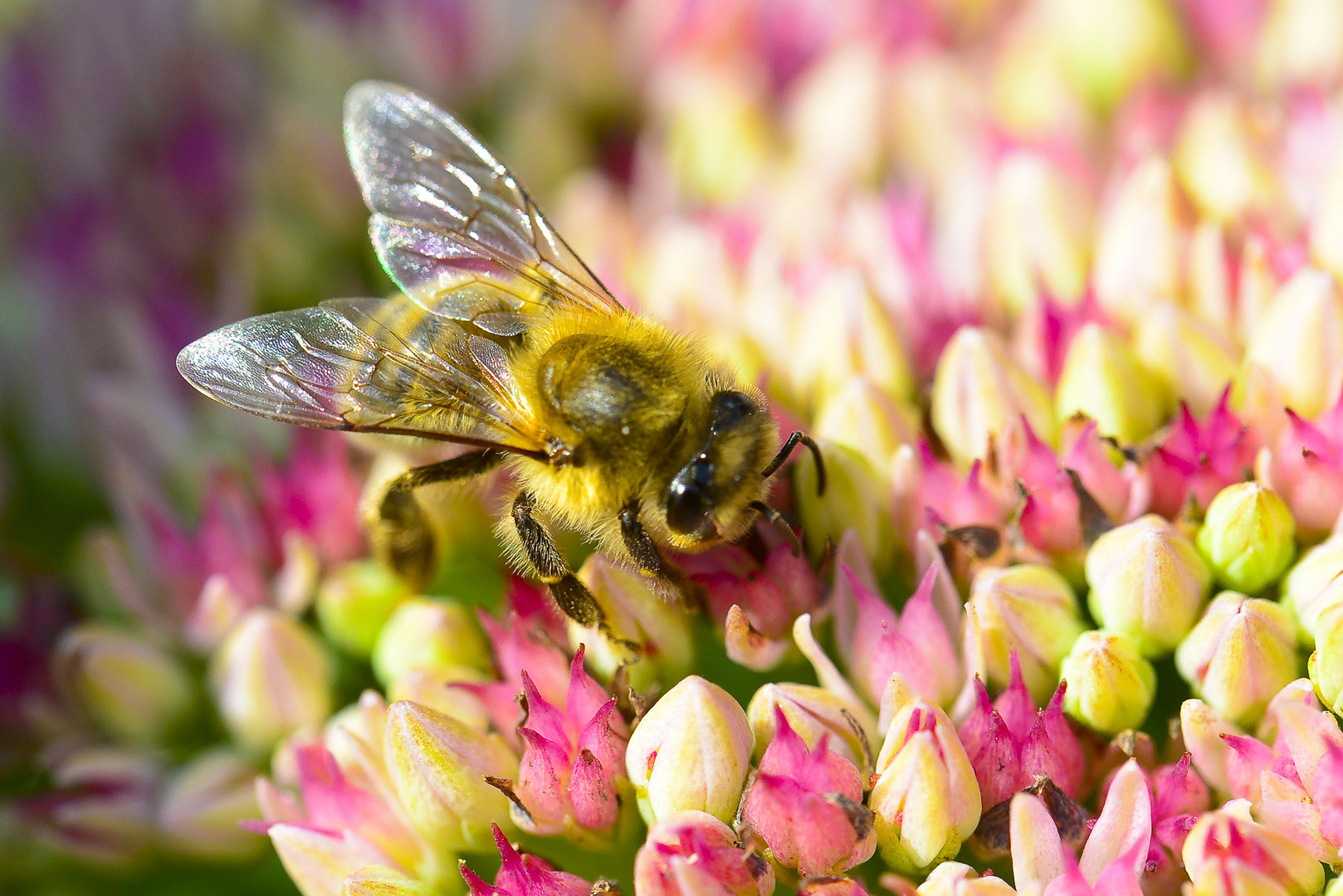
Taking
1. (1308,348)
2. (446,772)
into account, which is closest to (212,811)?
(446,772)

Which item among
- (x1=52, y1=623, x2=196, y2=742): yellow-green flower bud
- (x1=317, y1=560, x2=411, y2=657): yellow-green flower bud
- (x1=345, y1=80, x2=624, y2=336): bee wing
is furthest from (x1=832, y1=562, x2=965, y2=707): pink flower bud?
(x1=52, y1=623, x2=196, y2=742): yellow-green flower bud

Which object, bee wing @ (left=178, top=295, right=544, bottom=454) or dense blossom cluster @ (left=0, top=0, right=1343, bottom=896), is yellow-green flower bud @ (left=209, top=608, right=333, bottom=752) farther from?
bee wing @ (left=178, top=295, right=544, bottom=454)

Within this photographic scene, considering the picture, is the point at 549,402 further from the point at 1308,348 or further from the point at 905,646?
the point at 1308,348

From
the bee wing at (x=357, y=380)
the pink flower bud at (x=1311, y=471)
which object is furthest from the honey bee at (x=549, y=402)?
the pink flower bud at (x=1311, y=471)

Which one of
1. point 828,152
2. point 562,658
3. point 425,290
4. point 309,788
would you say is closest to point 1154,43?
point 828,152

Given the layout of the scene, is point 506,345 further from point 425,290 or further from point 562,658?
point 562,658

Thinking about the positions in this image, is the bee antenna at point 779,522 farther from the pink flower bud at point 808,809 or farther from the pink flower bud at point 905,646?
the pink flower bud at point 808,809
